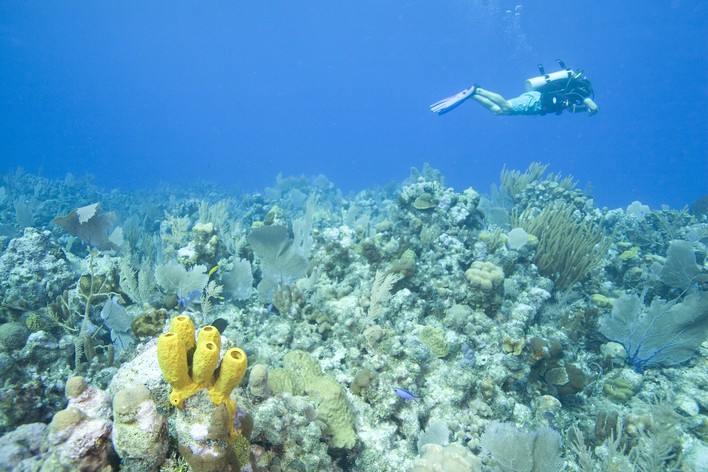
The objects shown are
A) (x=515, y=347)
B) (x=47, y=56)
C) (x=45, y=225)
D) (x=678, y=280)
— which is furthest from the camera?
(x=47, y=56)

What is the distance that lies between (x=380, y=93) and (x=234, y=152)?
102m

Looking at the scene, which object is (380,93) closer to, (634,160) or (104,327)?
(634,160)

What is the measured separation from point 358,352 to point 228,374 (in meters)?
2.56

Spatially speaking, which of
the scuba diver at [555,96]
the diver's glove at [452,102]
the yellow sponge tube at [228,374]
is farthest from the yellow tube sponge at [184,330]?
the scuba diver at [555,96]

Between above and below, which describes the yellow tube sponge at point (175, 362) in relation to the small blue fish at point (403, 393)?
below

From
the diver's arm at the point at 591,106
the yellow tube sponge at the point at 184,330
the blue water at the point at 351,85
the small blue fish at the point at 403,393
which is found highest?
the blue water at the point at 351,85

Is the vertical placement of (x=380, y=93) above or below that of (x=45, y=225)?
above

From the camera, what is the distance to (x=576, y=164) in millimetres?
116625

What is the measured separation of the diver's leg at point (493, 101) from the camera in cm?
1128

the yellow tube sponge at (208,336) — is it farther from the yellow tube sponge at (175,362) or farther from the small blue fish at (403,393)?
the small blue fish at (403,393)

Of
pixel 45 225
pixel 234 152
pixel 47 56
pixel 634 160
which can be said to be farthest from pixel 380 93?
pixel 45 225

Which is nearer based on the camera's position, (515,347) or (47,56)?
(515,347)

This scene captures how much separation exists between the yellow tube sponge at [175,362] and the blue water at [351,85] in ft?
204

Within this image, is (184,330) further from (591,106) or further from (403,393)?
(591,106)
